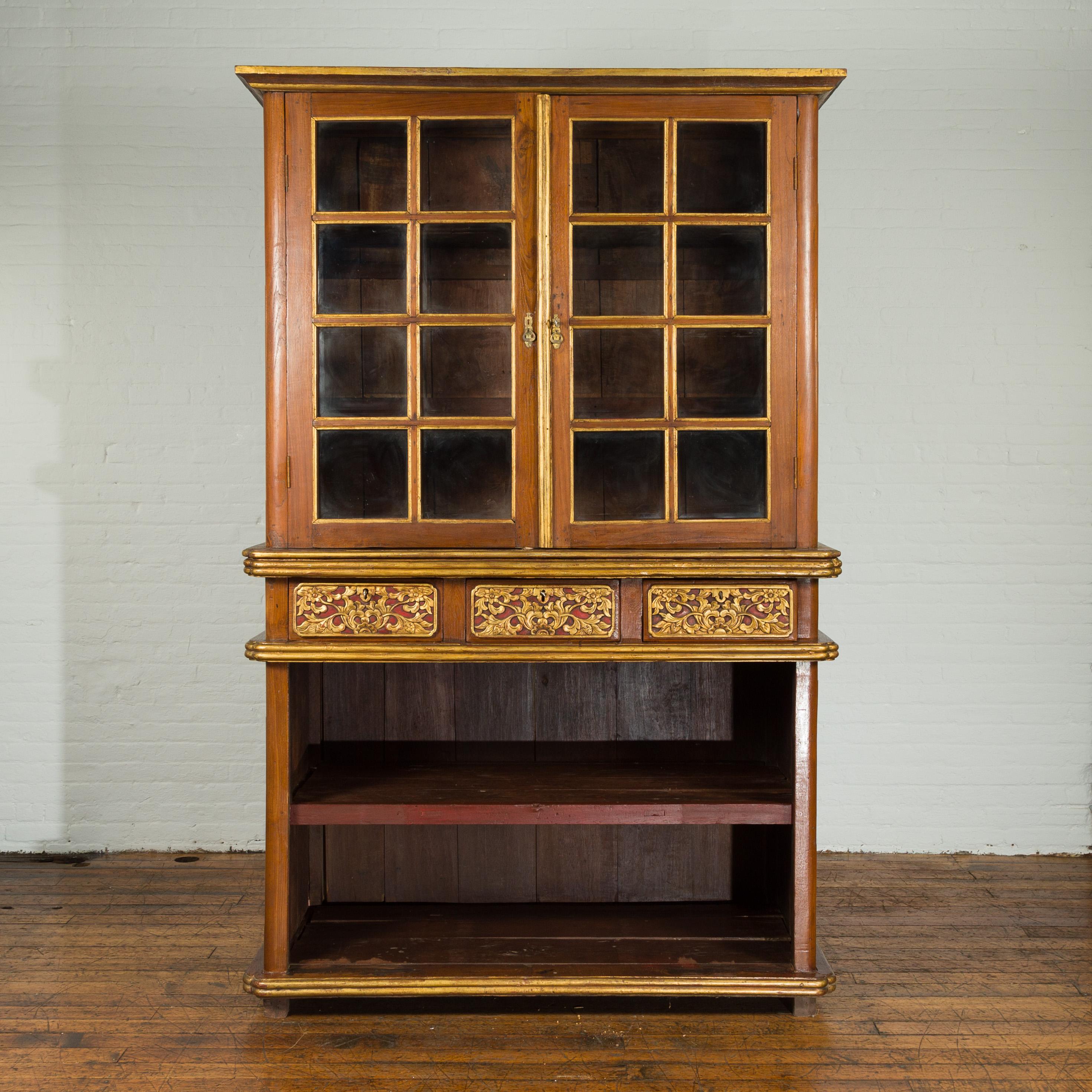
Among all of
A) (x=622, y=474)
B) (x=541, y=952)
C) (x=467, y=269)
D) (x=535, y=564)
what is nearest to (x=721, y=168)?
(x=467, y=269)

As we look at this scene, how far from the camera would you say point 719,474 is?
265 centimetres

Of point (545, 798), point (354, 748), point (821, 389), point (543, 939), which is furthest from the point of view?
point (821, 389)

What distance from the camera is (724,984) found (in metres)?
2.62

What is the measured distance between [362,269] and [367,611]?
84 cm

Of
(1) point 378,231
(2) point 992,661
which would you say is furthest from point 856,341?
(1) point 378,231

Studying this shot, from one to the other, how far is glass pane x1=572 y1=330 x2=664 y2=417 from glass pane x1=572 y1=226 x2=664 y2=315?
0.21 ft

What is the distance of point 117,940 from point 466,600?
5.04 feet

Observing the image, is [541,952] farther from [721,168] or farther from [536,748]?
[721,168]

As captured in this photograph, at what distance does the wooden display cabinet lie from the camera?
8.51ft

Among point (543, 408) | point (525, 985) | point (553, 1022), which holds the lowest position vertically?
point (553, 1022)

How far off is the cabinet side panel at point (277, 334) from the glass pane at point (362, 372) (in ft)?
0.32

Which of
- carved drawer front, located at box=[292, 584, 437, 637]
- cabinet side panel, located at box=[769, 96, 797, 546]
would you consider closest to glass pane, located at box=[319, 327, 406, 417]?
carved drawer front, located at box=[292, 584, 437, 637]

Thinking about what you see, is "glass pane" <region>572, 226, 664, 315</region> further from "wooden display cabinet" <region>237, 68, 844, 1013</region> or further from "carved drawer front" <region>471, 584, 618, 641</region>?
"carved drawer front" <region>471, 584, 618, 641</region>

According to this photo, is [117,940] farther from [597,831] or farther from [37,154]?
[37,154]
